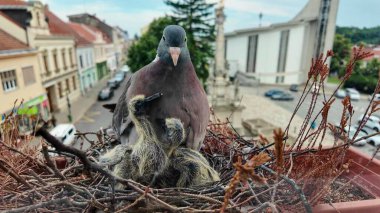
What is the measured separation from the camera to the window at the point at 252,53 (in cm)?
1400

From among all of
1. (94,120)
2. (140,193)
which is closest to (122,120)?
(140,193)

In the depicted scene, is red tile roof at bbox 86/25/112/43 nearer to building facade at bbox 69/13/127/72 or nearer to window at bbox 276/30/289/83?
building facade at bbox 69/13/127/72

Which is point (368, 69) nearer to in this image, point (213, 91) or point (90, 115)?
point (213, 91)

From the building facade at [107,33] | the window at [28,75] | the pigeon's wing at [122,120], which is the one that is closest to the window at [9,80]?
the window at [28,75]

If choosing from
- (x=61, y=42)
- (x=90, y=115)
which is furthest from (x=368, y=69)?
(x=61, y=42)

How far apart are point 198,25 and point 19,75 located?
18.4 ft

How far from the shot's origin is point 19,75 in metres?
4.33

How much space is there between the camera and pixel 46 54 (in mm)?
6371

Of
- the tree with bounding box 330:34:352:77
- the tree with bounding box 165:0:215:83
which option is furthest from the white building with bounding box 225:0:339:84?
the tree with bounding box 165:0:215:83

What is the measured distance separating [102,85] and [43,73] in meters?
6.92

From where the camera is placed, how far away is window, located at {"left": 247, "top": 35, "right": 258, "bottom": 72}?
1400 cm

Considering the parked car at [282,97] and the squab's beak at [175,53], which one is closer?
the squab's beak at [175,53]

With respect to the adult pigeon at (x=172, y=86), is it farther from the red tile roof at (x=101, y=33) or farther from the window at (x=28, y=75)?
the red tile roof at (x=101, y=33)

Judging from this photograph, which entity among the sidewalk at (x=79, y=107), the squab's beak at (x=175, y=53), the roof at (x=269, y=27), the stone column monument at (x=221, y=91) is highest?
the roof at (x=269, y=27)
